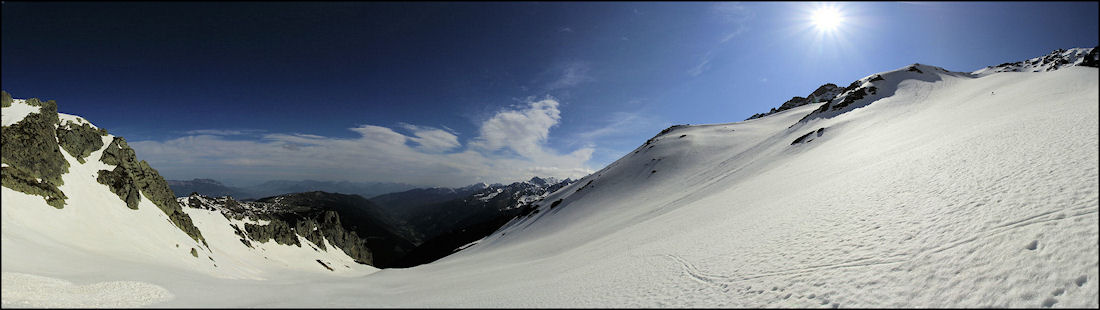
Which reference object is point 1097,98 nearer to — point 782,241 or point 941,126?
point 941,126

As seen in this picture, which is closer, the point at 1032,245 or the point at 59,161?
the point at 1032,245

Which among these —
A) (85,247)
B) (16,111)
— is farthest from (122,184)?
(85,247)

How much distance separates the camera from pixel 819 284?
12.2 meters

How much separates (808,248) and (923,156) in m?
16.9

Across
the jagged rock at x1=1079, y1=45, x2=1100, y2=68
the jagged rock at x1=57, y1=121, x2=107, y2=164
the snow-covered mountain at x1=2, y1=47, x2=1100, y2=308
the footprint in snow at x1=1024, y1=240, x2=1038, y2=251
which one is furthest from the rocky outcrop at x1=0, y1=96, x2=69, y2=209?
the jagged rock at x1=1079, y1=45, x2=1100, y2=68

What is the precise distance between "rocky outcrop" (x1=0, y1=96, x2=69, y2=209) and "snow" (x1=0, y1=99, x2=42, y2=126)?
47cm

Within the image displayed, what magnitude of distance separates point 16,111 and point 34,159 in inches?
386

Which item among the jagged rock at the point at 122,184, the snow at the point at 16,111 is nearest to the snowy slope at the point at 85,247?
the snow at the point at 16,111

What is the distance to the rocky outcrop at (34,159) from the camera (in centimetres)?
3156

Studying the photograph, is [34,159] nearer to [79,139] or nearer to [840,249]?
[79,139]

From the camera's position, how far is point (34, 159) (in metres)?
36.4

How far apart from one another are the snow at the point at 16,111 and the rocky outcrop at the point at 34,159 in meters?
0.47

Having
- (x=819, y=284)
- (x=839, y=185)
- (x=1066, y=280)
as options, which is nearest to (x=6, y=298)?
(x=819, y=284)

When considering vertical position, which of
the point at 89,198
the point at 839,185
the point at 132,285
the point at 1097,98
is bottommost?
the point at 839,185
